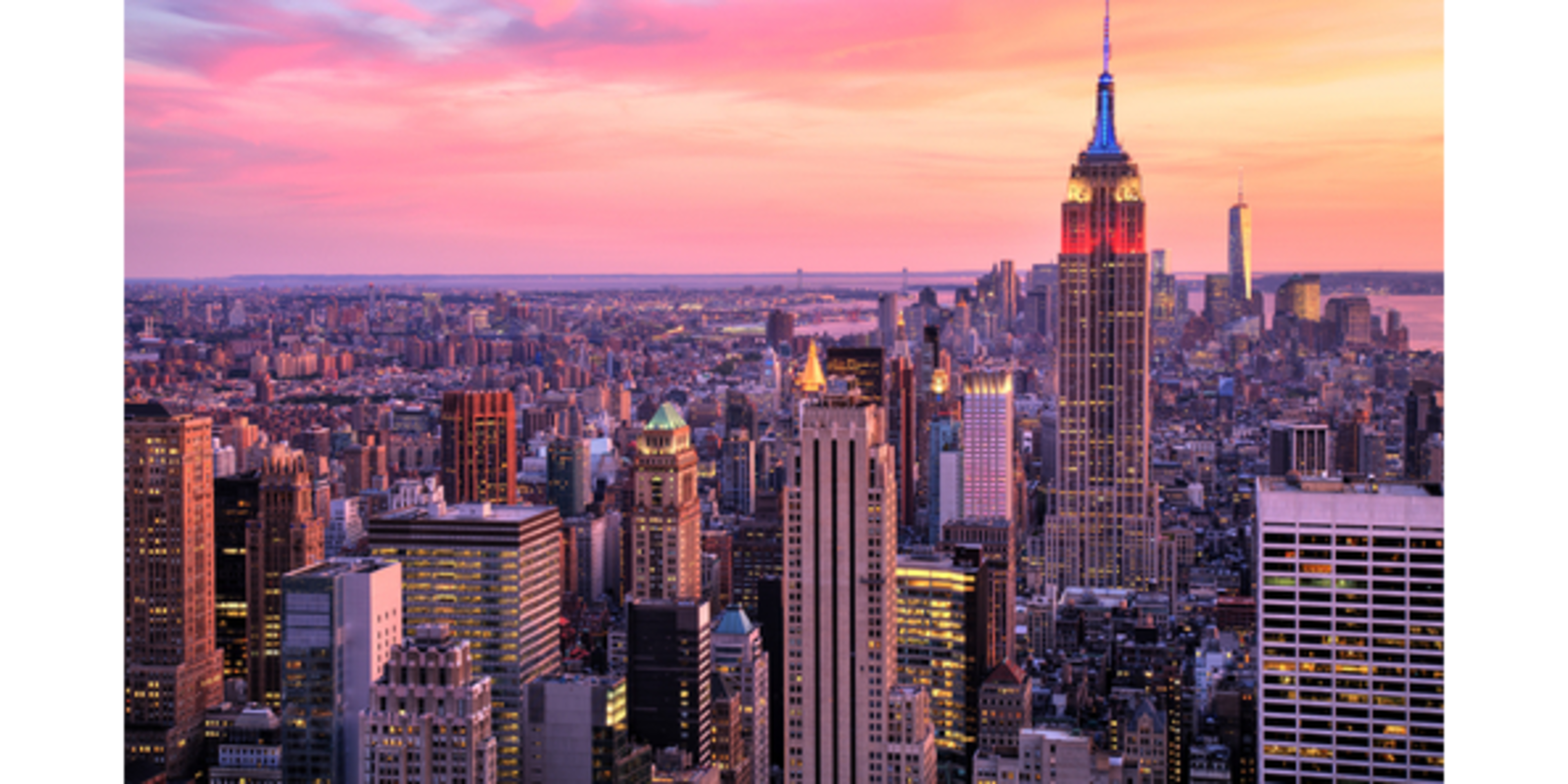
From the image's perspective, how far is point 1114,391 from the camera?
42.0m

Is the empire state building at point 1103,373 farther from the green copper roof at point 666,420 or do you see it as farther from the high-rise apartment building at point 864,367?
the green copper roof at point 666,420

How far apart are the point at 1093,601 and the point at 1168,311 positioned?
1289 cm

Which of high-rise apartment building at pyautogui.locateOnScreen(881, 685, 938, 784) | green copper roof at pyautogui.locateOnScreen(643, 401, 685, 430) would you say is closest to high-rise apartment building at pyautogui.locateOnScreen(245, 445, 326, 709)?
green copper roof at pyautogui.locateOnScreen(643, 401, 685, 430)

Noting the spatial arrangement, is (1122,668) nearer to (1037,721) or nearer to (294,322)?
(1037,721)

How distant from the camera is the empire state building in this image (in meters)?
38.8

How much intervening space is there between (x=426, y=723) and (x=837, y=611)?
16.3 feet

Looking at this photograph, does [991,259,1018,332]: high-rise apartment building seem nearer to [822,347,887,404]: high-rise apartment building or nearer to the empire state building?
the empire state building

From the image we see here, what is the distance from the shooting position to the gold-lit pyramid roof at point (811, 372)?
92.2 ft

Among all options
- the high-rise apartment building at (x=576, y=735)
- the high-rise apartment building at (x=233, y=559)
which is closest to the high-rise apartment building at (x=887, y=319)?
the high-rise apartment building at (x=233, y=559)

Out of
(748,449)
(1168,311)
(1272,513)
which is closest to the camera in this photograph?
(1272,513)

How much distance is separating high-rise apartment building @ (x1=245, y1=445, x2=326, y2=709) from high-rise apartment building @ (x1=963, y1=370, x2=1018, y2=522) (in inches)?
630
